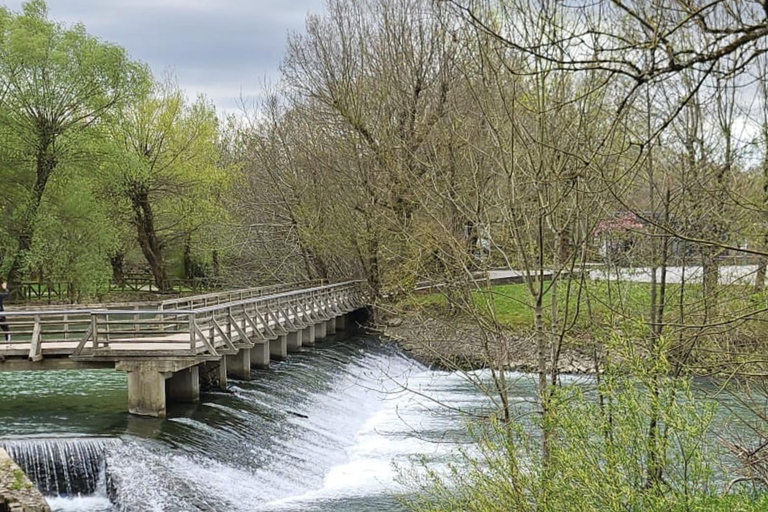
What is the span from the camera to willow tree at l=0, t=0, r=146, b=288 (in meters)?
31.6

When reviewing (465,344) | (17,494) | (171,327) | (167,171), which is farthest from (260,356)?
(167,171)

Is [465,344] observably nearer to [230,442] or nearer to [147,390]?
[230,442]

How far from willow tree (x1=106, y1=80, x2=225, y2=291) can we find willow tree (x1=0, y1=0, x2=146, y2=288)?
440 centimetres

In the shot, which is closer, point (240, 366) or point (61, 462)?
point (61, 462)

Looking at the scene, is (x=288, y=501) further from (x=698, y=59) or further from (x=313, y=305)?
(x=313, y=305)

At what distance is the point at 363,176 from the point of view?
2745 centimetres

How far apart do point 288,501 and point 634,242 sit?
5902 millimetres

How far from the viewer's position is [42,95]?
32250mm

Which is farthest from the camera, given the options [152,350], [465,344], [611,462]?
[465,344]

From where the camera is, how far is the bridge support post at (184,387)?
1552cm

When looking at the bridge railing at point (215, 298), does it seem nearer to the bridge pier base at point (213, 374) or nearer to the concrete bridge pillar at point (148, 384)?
the bridge pier base at point (213, 374)

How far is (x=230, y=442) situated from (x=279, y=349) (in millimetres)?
8847

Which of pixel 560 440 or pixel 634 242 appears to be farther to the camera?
pixel 634 242

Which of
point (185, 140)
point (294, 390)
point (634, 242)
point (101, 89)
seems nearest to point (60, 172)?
point (101, 89)
